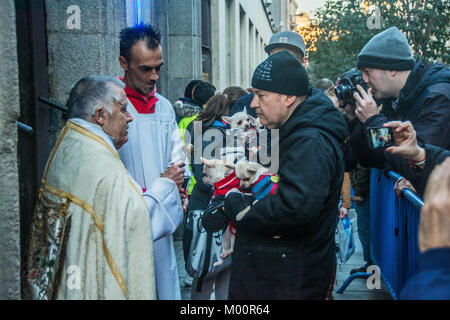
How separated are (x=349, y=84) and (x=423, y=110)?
566 millimetres

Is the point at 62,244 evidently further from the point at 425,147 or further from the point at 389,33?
the point at 389,33

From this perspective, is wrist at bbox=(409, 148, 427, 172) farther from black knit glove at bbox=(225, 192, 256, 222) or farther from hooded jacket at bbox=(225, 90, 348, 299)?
black knit glove at bbox=(225, 192, 256, 222)

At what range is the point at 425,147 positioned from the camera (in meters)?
2.62

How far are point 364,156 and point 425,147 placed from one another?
1065mm

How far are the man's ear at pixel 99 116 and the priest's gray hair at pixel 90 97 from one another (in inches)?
0.6

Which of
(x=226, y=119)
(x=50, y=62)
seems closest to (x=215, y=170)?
(x=226, y=119)

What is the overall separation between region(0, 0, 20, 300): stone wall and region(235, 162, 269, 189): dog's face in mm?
1237

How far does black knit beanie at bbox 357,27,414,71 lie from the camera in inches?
132

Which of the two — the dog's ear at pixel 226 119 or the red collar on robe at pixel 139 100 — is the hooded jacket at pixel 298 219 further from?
the dog's ear at pixel 226 119

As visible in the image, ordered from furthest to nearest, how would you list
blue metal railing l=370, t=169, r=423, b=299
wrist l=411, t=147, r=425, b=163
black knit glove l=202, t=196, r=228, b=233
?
blue metal railing l=370, t=169, r=423, b=299
black knit glove l=202, t=196, r=228, b=233
wrist l=411, t=147, r=425, b=163

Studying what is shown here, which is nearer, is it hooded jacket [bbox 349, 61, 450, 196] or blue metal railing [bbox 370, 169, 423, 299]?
hooded jacket [bbox 349, 61, 450, 196]

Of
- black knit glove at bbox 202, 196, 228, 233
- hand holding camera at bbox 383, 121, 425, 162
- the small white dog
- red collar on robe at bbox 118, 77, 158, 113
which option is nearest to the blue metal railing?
hand holding camera at bbox 383, 121, 425, 162

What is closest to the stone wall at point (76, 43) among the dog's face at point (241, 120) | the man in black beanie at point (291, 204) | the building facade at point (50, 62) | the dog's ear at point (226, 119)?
the building facade at point (50, 62)

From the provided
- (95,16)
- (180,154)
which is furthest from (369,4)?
(180,154)
